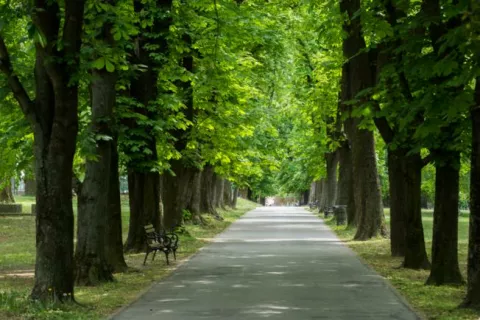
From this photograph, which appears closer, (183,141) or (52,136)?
(52,136)

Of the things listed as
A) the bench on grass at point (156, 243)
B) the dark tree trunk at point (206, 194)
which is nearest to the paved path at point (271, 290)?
the bench on grass at point (156, 243)

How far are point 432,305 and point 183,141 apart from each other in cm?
1843

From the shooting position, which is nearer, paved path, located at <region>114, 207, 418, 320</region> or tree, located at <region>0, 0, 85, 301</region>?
paved path, located at <region>114, 207, 418, 320</region>

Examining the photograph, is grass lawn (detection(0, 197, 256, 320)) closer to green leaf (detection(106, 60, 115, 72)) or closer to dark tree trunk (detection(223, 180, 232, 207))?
green leaf (detection(106, 60, 115, 72))

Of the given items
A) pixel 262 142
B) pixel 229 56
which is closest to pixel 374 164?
pixel 229 56

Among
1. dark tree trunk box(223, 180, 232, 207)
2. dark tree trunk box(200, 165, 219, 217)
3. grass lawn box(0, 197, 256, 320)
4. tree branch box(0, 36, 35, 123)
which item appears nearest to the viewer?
grass lawn box(0, 197, 256, 320)

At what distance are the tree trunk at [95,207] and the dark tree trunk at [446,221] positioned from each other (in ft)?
20.4

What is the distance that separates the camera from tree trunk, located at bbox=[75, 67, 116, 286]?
16.2 meters

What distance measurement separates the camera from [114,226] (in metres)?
18.7

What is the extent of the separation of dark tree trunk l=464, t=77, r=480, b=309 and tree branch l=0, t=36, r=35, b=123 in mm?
6596

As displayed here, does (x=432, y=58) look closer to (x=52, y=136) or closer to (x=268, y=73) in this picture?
(x=52, y=136)

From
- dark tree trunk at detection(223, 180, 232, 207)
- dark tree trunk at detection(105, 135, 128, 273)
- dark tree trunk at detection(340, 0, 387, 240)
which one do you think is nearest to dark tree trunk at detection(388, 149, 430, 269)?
dark tree trunk at detection(105, 135, 128, 273)

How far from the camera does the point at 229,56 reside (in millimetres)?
26422

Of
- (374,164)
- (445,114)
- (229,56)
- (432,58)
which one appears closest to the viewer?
(445,114)
